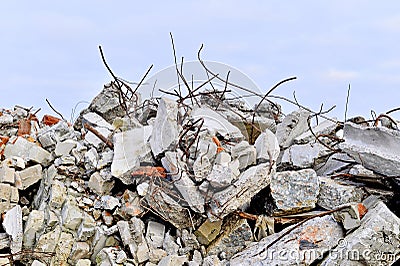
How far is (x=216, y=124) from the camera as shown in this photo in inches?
155

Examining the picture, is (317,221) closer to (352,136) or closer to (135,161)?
(352,136)

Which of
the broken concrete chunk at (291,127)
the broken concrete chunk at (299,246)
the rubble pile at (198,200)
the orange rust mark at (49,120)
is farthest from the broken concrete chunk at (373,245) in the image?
the orange rust mark at (49,120)

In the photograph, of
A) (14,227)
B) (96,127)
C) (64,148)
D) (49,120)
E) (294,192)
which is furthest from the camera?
(49,120)

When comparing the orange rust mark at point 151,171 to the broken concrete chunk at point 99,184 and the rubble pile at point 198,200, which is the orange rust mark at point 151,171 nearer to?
the rubble pile at point 198,200

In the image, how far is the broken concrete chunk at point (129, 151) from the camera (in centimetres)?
358

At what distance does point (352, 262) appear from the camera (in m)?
2.96

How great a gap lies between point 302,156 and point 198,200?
1.00m

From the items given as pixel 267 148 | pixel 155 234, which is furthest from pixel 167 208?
pixel 267 148

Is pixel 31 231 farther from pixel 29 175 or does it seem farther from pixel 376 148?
pixel 376 148

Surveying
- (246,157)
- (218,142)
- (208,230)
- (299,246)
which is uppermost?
(218,142)

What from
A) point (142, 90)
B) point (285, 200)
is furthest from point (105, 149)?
point (285, 200)

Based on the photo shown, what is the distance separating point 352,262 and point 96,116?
99.5 inches

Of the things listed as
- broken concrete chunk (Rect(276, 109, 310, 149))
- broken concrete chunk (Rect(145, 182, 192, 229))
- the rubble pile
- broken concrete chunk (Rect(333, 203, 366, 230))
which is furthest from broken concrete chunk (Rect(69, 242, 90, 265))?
broken concrete chunk (Rect(276, 109, 310, 149))

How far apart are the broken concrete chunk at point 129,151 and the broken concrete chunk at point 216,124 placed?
431mm
